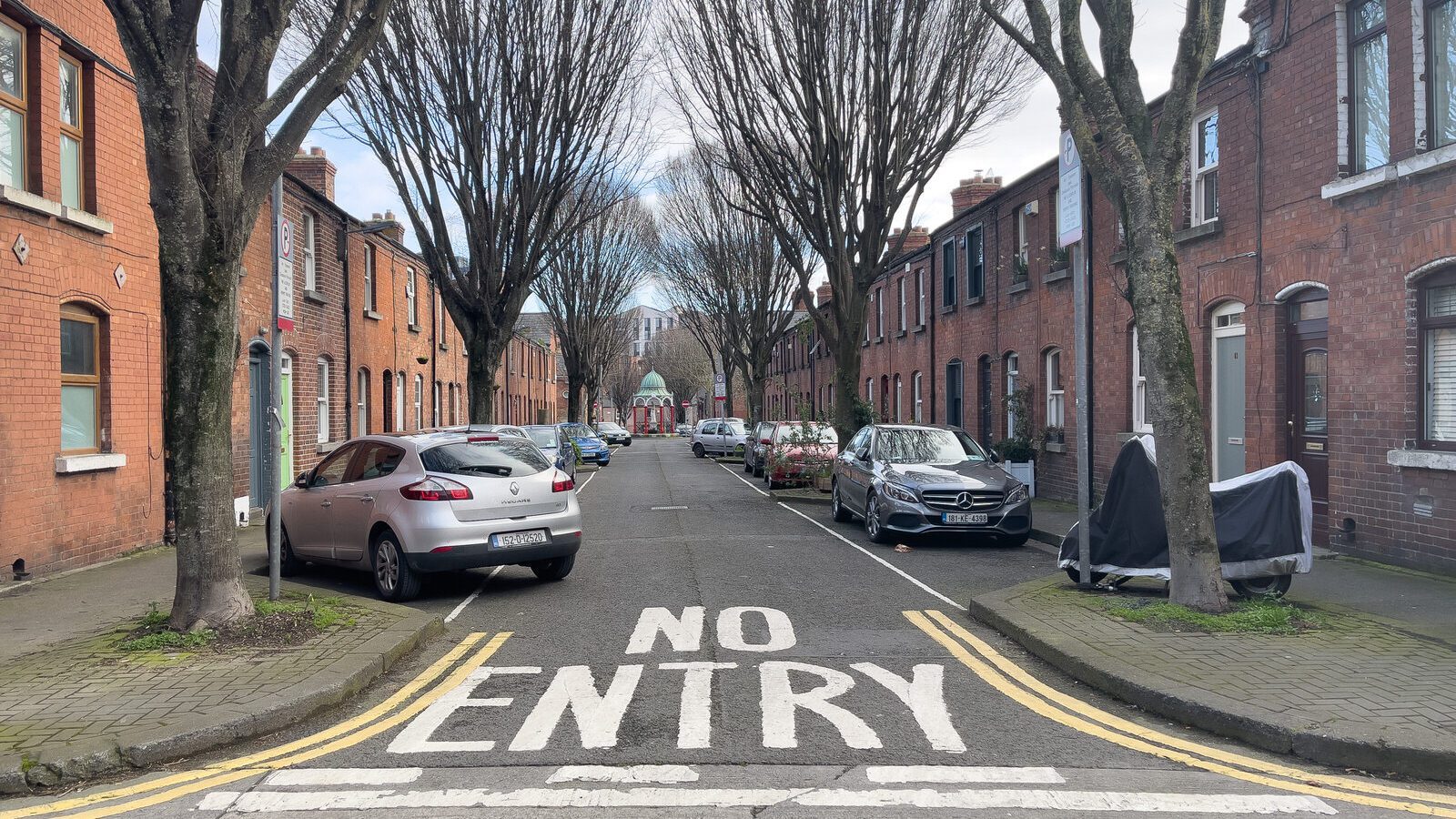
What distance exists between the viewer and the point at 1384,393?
10.1m

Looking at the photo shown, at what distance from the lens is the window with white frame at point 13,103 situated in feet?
31.6

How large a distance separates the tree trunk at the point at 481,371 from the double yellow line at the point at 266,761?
47.1 feet

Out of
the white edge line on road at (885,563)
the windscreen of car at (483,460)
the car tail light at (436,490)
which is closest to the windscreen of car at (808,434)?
the white edge line on road at (885,563)

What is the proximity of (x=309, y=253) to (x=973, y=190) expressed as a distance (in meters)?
15.4

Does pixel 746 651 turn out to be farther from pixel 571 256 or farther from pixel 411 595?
pixel 571 256

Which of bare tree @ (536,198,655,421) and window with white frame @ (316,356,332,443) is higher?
bare tree @ (536,198,655,421)

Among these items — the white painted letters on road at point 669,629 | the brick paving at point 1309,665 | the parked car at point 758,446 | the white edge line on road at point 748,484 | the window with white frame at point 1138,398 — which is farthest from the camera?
the parked car at point 758,446

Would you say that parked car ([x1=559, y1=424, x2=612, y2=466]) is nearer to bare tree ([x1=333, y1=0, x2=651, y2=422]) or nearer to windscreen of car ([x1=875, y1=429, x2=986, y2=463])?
bare tree ([x1=333, y1=0, x2=651, y2=422])

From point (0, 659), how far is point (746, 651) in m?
4.91

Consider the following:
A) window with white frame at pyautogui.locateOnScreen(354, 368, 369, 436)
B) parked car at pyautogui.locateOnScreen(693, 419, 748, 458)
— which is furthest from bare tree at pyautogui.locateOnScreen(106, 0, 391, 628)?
parked car at pyautogui.locateOnScreen(693, 419, 748, 458)

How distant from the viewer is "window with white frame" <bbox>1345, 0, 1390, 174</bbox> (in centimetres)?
1036

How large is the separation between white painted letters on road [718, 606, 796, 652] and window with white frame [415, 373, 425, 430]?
21573mm

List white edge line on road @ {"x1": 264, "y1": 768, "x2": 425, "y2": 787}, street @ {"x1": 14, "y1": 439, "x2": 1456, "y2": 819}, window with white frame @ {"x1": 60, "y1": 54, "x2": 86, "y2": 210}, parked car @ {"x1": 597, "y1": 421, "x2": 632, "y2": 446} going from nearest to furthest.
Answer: street @ {"x1": 14, "y1": 439, "x2": 1456, "y2": 819} → white edge line on road @ {"x1": 264, "y1": 768, "x2": 425, "y2": 787} → window with white frame @ {"x1": 60, "y1": 54, "x2": 86, "y2": 210} → parked car @ {"x1": 597, "y1": 421, "x2": 632, "y2": 446}

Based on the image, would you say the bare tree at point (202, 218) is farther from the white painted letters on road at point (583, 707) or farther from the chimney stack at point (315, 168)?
the chimney stack at point (315, 168)
